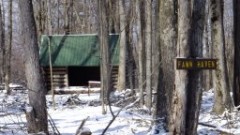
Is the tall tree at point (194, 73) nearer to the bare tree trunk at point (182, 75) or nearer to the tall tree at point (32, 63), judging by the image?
the bare tree trunk at point (182, 75)

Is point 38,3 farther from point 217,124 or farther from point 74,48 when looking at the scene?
point 217,124

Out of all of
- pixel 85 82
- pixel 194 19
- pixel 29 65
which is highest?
pixel 194 19

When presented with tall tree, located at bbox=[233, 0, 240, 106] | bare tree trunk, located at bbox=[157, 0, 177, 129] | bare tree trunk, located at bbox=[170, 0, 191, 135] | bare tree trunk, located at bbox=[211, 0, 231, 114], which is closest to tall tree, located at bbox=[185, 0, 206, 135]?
bare tree trunk, located at bbox=[170, 0, 191, 135]

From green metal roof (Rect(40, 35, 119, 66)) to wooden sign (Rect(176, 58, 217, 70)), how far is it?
22052 millimetres

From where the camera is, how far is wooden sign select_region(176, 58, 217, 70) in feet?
21.4

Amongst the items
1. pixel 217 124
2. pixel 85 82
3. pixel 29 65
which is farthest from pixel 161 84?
pixel 85 82

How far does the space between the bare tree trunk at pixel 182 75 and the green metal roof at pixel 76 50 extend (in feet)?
72.0

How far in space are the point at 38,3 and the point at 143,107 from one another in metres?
20.4

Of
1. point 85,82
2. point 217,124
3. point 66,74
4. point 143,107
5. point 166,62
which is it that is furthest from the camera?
point 85,82

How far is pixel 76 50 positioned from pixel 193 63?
23331 mm

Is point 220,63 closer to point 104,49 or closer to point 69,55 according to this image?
point 104,49

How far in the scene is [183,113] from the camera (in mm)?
6613

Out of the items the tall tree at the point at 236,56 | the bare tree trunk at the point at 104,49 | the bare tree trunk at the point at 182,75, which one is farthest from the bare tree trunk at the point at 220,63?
the bare tree trunk at the point at 182,75

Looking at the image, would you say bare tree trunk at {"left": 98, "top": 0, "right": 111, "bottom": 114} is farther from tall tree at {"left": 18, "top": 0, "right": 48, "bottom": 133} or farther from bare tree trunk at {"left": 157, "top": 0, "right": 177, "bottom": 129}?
bare tree trunk at {"left": 157, "top": 0, "right": 177, "bottom": 129}
